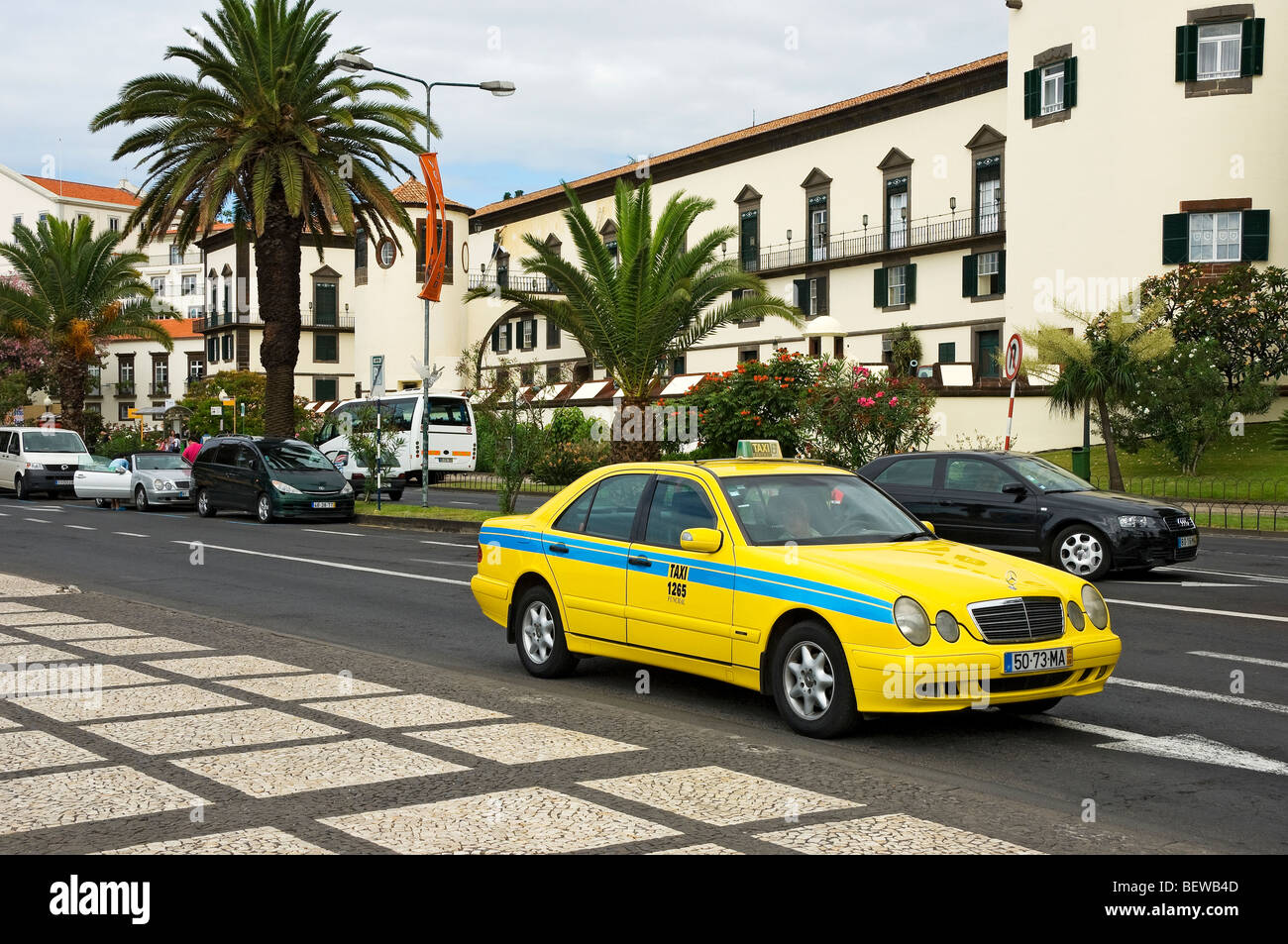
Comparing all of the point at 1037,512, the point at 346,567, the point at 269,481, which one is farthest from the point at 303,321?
the point at 1037,512

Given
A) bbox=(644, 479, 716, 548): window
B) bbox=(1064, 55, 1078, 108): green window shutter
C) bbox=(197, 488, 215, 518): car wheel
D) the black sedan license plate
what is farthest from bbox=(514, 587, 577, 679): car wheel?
bbox=(1064, 55, 1078, 108): green window shutter

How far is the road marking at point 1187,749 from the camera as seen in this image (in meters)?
6.76

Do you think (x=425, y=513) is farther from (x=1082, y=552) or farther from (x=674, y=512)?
(x=674, y=512)

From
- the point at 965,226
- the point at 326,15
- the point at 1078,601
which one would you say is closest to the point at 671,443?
the point at 326,15

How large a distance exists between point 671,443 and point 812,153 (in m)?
26.4

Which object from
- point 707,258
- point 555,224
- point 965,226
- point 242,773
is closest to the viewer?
point 242,773

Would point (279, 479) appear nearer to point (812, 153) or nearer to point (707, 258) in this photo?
point (707, 258)

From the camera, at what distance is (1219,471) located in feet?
105

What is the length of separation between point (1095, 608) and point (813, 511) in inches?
69.1

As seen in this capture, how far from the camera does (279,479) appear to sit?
26484 millimetres

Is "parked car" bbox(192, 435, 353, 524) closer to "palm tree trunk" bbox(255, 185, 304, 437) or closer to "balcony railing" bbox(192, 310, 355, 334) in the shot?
"palm tree trunk" bbox(255, 185, 304, 437)

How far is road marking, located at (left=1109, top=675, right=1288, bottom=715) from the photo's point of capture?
8.15 m

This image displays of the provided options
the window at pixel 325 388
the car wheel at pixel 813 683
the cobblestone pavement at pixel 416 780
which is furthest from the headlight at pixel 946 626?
the window at pixel 325 388
